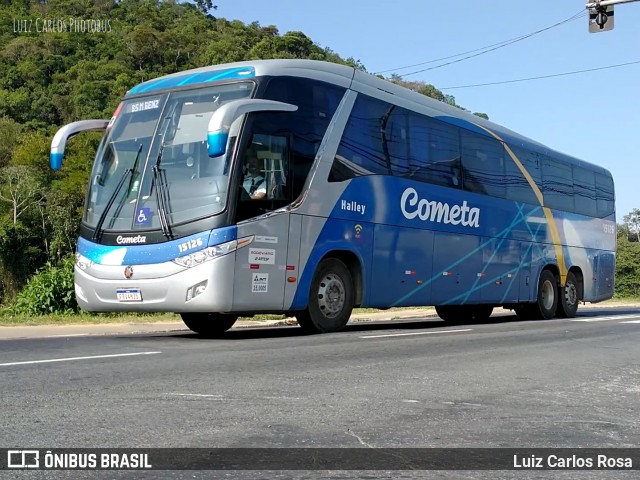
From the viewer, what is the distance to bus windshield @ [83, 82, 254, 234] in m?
10.9

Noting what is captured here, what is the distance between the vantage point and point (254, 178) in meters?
11.2

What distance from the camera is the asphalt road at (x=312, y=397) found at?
200 inches

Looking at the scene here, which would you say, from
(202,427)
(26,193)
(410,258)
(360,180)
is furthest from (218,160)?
(26,193)

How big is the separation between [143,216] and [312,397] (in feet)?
17.8

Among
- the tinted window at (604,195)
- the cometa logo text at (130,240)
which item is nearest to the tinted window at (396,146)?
the cometa logo text at (130,240)

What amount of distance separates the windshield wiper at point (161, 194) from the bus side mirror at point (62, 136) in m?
1.67

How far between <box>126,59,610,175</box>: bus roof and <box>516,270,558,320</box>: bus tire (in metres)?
4.39

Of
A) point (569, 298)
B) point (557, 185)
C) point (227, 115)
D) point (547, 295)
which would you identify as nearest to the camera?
point (227, 115)

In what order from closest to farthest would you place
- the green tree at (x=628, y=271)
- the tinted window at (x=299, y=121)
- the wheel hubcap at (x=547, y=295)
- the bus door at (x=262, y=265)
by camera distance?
the bus door at (x=262, y=265) < the tinted window at (x=299, y=121) < the wheel hubcap at (x=547, y=295) < the green tree at (x=628, y=271)

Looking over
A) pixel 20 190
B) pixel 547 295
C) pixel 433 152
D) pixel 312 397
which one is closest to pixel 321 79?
pixel 433 152

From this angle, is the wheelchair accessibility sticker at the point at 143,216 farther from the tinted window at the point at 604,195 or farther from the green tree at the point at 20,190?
the green tree at the point at 20,190

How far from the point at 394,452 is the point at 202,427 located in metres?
1.26

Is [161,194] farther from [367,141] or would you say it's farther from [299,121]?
[367,141]

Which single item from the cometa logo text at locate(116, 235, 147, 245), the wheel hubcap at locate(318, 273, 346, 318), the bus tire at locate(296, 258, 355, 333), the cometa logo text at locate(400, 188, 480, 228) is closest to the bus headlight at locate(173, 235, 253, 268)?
the cometa logo text at locate(116, 235, 147, 245)
